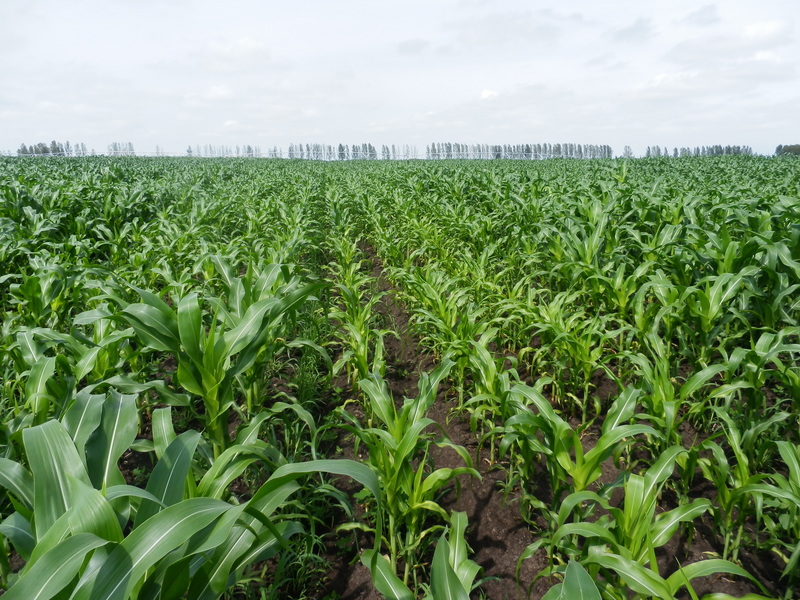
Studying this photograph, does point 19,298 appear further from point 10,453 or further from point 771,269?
point 771,269

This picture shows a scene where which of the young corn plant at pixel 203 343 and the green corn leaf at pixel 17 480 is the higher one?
the young corn plant at pixel 203 343

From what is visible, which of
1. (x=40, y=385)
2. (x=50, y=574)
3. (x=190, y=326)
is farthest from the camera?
(x=40, y=385)

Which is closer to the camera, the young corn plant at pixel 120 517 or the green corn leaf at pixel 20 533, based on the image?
the young corn plant at pixel 120 517

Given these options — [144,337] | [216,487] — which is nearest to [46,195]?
[144,337]

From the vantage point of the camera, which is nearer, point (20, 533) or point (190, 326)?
point (20, 533)

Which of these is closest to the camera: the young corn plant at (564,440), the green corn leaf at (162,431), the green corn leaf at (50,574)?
the green corn leaf at (50,574)

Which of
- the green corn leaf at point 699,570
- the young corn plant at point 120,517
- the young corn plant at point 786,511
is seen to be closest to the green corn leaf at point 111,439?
the young corn plant at point 120,517

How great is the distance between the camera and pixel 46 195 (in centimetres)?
784

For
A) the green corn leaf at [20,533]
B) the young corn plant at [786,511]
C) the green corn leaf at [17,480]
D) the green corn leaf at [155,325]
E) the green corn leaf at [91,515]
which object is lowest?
the young corn plant at [786,511]

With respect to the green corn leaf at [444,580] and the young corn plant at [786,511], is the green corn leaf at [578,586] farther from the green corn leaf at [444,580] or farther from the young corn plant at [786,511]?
the young corn plant at [786,511]

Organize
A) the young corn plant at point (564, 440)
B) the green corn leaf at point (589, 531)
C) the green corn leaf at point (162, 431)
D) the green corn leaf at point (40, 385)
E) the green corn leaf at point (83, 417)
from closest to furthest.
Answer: the green corn leaf at point (589, 531) → the green corn leaf at point (83, 417) → the green corn leaf at point (162, 431) → the young corn plant at point (564, 440) → the green corn leaf at point (40, 385)

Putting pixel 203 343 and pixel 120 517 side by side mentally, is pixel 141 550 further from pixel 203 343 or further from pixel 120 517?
pixel 203 343

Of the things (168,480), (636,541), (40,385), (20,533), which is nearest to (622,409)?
(636,541)

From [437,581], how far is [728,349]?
137 inches
